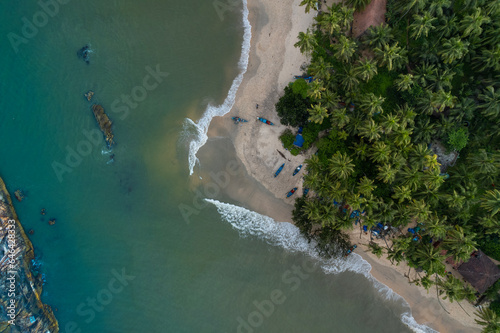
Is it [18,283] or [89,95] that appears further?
[89,95]

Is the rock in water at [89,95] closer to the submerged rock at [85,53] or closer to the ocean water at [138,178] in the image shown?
the ocean water at [138,178]

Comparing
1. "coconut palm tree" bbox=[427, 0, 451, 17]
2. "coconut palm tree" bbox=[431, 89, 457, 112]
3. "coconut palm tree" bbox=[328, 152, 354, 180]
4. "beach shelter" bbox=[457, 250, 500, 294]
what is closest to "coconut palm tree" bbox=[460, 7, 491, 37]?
"coconut palm tree" bbox=[427, 0, 451, 17]

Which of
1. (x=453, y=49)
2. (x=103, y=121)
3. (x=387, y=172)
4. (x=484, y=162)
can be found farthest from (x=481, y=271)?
(x=103, y=121)

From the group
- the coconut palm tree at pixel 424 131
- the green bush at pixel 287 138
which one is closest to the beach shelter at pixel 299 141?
the green bush at pixel 287 138

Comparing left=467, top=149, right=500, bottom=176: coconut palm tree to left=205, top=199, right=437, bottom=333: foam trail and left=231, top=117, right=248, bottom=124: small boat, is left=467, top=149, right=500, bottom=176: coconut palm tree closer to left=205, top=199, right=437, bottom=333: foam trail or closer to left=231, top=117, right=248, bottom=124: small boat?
left=205, top=199, right=437, bottom=333: foam trail

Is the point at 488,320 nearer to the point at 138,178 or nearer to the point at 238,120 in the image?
the point at 238,120

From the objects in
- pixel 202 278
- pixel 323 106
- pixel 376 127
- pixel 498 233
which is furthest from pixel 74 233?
pixel 498 233
